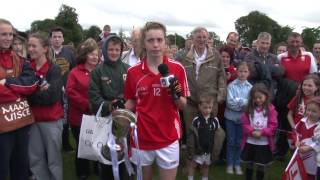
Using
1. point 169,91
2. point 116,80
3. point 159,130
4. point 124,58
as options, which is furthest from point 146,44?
point 124,58

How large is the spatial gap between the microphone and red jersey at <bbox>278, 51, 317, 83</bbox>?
414 cm

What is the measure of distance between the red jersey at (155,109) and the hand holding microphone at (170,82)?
0.54 ft

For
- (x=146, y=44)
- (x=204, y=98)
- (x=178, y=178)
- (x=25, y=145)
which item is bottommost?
(x=178, y=178)

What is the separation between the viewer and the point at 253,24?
248 feet

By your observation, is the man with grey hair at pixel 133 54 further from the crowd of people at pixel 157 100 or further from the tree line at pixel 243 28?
the tree line at pixel 243 28

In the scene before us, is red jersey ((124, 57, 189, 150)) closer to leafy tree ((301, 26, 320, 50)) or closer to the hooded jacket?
the hooded jacket

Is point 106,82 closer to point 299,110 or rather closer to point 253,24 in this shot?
point 299,110

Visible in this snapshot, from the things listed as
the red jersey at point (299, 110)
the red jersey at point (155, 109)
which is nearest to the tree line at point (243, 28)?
the red jersey at point (299, 110)

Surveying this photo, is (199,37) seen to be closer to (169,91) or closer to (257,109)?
(257,109)

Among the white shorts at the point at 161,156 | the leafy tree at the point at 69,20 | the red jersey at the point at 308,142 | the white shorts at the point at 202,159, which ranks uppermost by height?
the leafy tree at the point at 69,20

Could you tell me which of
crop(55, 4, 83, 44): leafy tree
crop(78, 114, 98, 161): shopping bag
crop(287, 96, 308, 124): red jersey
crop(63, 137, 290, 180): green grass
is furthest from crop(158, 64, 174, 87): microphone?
crop(55, 4, 83, 44): leafy tree

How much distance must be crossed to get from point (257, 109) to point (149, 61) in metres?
2.57

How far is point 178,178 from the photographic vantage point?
6.54 meters

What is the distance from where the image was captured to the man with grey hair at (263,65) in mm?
6852
